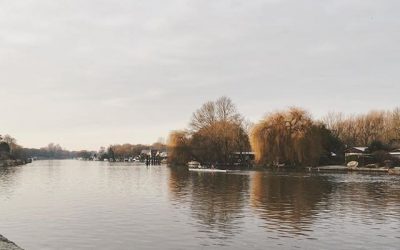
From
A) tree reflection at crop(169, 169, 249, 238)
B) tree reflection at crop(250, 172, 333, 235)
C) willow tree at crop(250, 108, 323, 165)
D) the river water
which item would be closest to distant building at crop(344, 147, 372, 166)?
willow tree at crop(250, 108, 323, 165)

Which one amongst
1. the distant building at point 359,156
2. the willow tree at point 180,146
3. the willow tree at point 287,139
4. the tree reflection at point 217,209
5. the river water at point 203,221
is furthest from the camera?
the willow tree at point 180,146

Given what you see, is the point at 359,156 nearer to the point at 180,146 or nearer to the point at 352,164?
the point at 352,164

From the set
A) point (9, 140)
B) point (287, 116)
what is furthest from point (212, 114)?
point (9, 140)

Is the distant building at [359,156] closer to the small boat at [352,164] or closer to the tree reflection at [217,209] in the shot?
the small boat at [352,164]

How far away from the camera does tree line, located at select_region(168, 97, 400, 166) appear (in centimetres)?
8650

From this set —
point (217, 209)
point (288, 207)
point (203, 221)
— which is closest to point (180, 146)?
point (288, 207)

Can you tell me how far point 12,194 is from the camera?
42.0 metres

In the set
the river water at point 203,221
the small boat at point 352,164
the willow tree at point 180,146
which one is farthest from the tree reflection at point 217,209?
the willow tree at point 180,146

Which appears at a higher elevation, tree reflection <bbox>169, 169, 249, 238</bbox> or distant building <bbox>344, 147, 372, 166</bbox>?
distant building <bbox>344, 147, 372, 166</bbox>

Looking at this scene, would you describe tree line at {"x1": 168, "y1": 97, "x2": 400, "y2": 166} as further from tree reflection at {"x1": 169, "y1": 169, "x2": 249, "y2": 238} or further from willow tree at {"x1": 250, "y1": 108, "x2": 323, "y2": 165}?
tree reflection at {"x1": 169, "y1": 169, "x2": 249, "y2": 238}

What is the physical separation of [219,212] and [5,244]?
14704mm

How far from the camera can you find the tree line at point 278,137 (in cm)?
8650

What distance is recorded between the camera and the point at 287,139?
86188 mm

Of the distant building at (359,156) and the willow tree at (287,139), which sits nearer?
the willow tree at (287,139)
